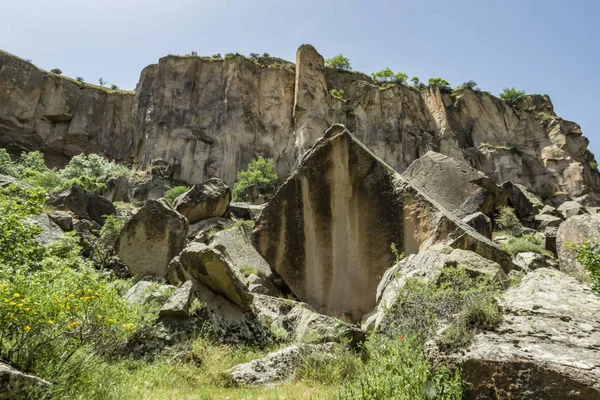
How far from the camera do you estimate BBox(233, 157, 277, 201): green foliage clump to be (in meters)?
32.8

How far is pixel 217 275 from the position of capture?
22.0 ft

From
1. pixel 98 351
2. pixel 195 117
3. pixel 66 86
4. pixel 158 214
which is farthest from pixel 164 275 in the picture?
pixel 66 86

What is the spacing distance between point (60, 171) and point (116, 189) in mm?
8983

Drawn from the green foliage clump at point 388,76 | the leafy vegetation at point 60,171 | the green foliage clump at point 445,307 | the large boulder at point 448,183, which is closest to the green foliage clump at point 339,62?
the green foliage clump at point 388,76

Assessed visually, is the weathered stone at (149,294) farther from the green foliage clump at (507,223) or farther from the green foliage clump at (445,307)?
the green foliage clump at (507,223)

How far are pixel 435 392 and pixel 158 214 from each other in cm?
971

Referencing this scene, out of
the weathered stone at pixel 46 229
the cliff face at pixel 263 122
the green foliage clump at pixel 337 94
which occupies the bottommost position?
the weathered stone at pixel 46 229

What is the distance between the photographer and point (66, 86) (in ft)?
141

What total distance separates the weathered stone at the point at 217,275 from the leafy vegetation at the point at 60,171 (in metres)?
22.3

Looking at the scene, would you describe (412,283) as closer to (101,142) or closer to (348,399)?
(348,399)

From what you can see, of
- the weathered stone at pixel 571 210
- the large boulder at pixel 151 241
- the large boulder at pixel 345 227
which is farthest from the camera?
the weathered stone at pixel 571 210

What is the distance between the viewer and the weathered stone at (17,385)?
97.3 inches

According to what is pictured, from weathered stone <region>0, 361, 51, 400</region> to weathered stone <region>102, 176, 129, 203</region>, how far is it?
30.3 m

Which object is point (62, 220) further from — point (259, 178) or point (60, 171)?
point (60, 171)
